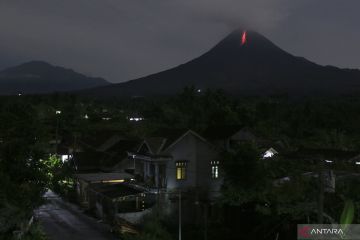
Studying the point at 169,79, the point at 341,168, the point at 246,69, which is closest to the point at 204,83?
the point at 246,69

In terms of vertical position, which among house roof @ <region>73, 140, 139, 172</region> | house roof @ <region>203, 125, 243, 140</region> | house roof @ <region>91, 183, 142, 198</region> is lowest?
house roof @ <region>91, 183, 142, 198</region>

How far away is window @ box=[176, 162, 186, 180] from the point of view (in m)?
31.1

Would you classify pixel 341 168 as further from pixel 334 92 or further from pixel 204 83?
pixel 204 83

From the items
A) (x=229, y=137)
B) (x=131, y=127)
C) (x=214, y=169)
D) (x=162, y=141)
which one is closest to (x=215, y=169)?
(x=214, y=169)

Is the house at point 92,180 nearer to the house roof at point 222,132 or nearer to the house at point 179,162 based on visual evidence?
the house at point 179,162

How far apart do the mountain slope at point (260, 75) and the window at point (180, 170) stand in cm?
11534

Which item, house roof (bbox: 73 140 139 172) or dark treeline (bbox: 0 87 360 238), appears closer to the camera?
dark treeline (bbox: 0 87 360 238)

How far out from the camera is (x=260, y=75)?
159 meters

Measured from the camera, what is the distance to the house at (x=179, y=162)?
99.9ft

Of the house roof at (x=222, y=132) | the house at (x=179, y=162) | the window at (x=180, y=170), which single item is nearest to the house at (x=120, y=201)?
the house at (x=179, y=162)

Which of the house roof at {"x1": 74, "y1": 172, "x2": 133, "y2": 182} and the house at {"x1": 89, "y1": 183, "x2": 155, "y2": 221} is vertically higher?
the house roof at {"x1": 74, "y1": 172, "x2": 133, "y2": 182}

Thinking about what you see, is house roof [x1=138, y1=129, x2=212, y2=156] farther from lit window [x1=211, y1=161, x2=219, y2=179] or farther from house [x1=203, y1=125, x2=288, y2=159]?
house [x1=203, y1=125, x2=288, y2=159]

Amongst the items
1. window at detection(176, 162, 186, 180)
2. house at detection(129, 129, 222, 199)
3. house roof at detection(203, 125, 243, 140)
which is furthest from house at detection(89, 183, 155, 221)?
house roof at detection(203, 125, 243, 140)

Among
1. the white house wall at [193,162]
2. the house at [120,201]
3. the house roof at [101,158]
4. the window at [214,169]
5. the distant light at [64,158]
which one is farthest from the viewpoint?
the distant light at [64,158]
